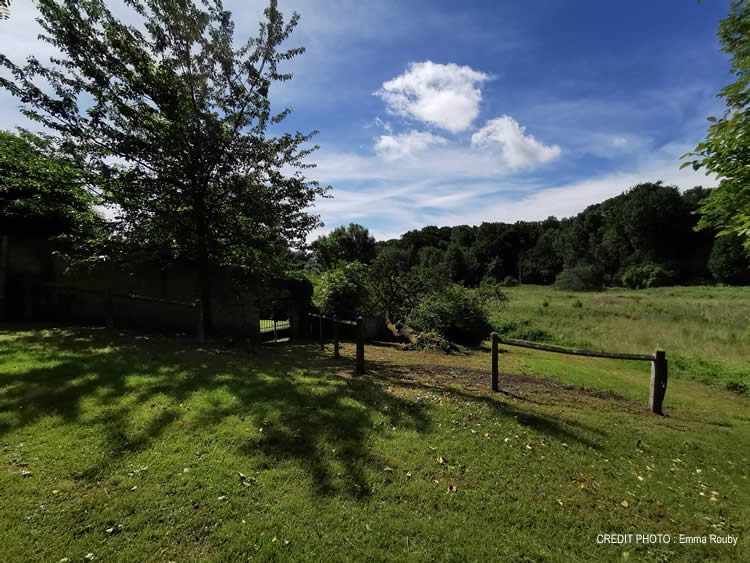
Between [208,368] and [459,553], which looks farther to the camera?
[208,368]

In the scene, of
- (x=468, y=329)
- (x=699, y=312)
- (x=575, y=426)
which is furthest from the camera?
(x=699, y=312)

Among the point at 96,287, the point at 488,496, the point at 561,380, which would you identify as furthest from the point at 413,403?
the point at 96,287

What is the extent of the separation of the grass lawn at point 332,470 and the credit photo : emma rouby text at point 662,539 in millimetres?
57

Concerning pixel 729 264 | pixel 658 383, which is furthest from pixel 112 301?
pixel 729 264

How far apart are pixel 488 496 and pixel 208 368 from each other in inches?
229

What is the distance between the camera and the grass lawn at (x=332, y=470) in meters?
2.53

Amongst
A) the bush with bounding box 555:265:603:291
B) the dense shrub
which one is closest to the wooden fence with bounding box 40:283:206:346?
the dense shrub

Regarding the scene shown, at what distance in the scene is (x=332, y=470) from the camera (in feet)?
11.1

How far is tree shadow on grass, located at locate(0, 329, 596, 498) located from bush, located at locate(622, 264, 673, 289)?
220 ft

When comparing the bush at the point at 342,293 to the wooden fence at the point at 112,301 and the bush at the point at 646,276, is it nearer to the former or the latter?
the wooden fence at the point at 112,301

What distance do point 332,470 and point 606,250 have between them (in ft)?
286

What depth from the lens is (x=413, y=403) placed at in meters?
→ 5.34

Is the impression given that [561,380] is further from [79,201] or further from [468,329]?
[79,201]

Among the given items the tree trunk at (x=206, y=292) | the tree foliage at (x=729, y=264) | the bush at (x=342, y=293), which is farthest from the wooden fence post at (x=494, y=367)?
the tree foliage at (x=729, y=264)
